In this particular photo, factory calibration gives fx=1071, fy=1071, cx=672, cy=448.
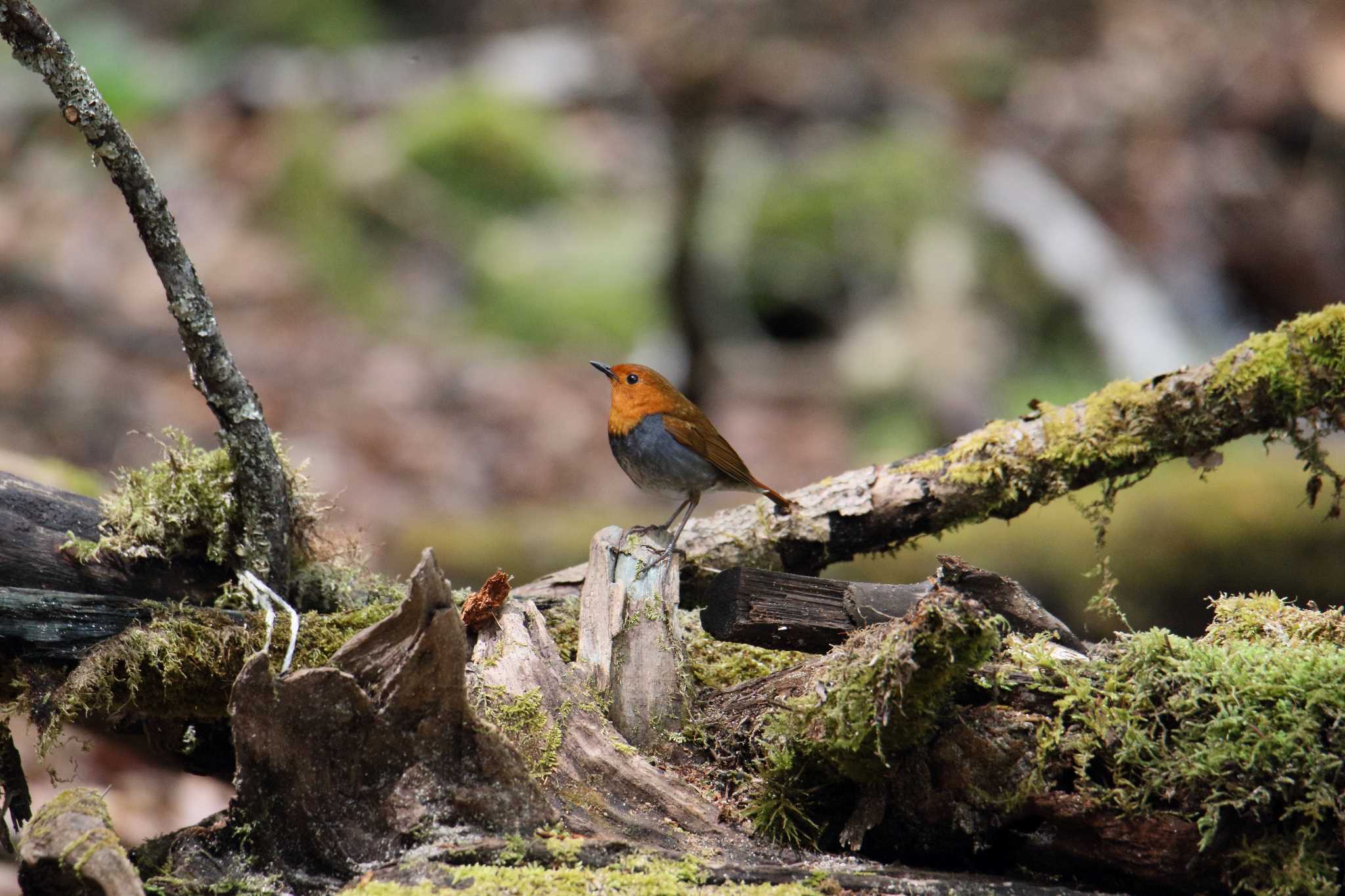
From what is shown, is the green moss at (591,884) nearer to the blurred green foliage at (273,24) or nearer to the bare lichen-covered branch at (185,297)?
the bare lichen-covered branch at (185,297)

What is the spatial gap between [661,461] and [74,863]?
2.26 m

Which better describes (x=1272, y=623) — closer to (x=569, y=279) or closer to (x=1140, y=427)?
(x=1140, y=427)

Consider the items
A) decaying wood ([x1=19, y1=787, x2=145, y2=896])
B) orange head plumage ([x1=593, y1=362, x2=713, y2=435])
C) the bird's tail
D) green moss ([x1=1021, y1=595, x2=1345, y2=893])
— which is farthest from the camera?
orange head plumage ([x1=593, y1=362, x2=713, y2=435])

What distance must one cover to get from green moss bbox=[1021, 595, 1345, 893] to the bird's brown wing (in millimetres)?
1595

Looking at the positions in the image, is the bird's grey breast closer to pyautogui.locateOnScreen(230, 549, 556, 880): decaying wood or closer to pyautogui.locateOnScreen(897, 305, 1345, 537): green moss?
pyautogui.locateOnScreen(897, 305, 1345, 537): green moss

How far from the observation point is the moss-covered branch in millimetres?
2854

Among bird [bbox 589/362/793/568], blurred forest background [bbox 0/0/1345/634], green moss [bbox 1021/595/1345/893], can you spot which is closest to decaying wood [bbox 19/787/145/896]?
green moss [bbox 1021/595/1345/893]

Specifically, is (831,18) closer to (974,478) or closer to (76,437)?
(76,437)

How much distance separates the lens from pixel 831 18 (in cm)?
1298

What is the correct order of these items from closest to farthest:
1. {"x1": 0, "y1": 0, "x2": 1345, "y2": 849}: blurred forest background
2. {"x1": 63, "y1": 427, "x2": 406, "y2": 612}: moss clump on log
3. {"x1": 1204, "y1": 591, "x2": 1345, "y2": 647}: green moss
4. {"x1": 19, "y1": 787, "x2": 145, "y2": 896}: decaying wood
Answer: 1. {"x1": 19, "y1": 787, "x2": 145, "y2": 896}: decaying wood
2. {"x1": 1204, "y1": 591, "x2": 1345, "y2": 647}: green moss
3. {"x1": 63, "y1": 427, "x2": 406, "y2": 612}: moss clump on log
4. {"x1": 0, "y1": 0, "x2": 1345, "y2": 849}: blurred forest background

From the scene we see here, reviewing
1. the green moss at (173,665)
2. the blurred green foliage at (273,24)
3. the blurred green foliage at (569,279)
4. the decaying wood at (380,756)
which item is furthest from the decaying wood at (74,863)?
the blurred green foliage at (273,24)

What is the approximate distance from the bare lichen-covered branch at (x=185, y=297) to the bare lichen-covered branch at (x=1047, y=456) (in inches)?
30.8

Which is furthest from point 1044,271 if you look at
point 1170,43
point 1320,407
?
point 1320,407

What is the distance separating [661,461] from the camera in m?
3.74
